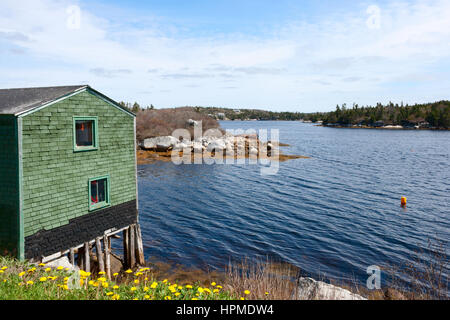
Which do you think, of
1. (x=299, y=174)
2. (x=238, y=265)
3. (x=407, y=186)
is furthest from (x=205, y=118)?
(x=238, y=265)

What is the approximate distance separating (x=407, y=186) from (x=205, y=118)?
45.3 meters

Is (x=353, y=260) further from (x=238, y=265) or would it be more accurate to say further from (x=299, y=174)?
(x=299, y=174)

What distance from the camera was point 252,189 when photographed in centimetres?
3691

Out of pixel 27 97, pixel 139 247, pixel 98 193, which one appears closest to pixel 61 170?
pixel 98 193

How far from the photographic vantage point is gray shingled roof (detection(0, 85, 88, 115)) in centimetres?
1254

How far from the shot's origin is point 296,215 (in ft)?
91.7

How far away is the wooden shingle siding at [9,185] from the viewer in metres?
12.2

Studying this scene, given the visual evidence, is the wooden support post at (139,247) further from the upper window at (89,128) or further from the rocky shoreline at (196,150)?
the rocky shoreline at (196,150)

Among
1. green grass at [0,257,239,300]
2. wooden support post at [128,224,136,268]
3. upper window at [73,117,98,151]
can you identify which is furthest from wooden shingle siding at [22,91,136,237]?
green grass at [0,257,239,300]

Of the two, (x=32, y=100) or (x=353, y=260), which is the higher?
(x=32, y=100)

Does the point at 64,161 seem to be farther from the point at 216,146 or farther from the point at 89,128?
the point at 216,146

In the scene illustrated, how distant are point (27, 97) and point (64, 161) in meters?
3.09

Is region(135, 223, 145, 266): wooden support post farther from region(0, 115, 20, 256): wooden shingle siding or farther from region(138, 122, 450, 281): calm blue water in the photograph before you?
region(0, 115, 20, 256): wooden shingle siding

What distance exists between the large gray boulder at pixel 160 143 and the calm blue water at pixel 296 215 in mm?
9559
